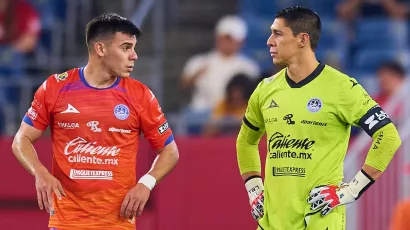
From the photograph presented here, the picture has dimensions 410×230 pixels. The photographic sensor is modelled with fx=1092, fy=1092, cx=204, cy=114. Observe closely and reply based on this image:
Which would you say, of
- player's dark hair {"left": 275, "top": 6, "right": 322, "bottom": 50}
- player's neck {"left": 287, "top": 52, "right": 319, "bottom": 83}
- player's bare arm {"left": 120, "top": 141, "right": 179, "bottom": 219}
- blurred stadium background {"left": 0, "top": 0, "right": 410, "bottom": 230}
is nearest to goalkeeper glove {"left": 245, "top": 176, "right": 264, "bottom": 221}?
player's bare arm {"left": 120, "top": 141, "right": 179, "bottom": 219}

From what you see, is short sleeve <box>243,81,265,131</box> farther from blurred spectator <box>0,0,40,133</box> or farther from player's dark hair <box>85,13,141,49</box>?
blurred spectator <box>0,0,40,133</box>

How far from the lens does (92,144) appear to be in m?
7.63

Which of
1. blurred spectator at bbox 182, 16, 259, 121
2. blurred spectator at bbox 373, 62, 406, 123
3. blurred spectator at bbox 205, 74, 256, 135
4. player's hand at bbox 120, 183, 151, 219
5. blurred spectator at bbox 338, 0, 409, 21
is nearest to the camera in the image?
player's hand at bbox 120, 183, 151, 219

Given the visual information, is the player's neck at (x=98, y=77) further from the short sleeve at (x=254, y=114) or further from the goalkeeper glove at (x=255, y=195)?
the goalkeeper glove at (x=255, y=195)

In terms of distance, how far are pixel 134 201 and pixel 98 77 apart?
3.11ft

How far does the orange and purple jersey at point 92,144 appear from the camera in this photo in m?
7.61

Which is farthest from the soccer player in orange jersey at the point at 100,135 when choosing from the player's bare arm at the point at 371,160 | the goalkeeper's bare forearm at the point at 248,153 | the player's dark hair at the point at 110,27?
the player's bare arm at the point at 371,160

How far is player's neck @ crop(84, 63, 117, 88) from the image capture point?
7.79m

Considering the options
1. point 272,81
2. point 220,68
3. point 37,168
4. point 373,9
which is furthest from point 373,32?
point 37,168

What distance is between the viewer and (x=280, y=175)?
7.51 m

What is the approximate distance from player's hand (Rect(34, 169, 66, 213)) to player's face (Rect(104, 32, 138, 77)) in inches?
35.6

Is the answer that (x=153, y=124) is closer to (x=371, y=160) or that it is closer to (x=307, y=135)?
(x=307, y=135)

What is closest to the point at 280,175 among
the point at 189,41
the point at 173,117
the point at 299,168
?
the point at 299,168

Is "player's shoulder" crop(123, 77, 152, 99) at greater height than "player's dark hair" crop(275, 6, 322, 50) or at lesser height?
lesser
